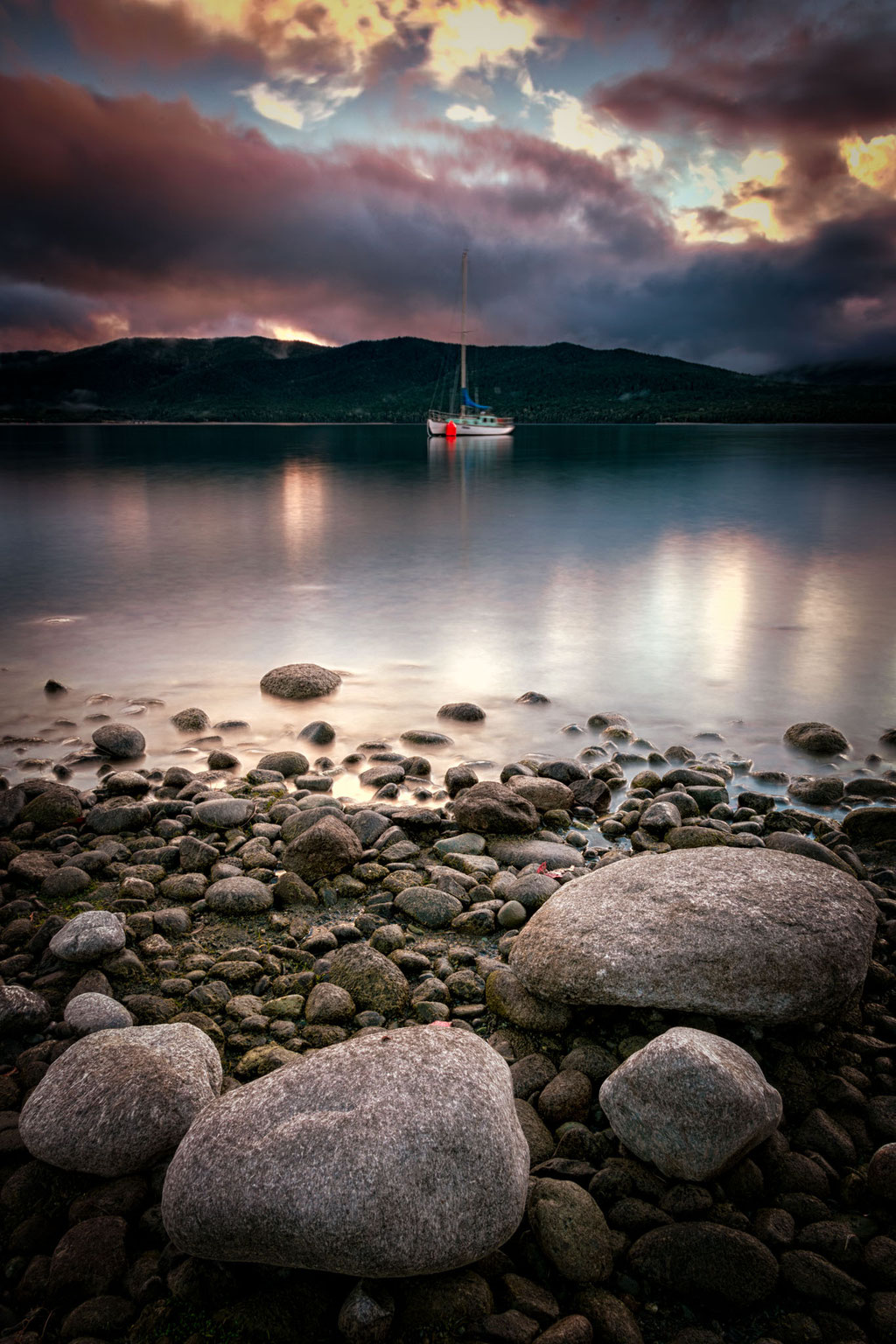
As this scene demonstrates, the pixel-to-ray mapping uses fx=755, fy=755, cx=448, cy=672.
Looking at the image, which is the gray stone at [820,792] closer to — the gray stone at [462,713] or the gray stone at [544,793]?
A: the gray stone at [544,793]

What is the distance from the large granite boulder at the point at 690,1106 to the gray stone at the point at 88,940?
2713 mm

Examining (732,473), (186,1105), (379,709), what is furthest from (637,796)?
(732,473)

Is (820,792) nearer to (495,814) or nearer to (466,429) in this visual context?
(495,814)

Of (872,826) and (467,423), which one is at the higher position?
(467,423)

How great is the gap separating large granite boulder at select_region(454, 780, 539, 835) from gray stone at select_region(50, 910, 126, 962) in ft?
8.21

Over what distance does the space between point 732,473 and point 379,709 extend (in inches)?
1707

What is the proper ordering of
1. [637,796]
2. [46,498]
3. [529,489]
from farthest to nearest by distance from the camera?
[529,489] → [46,498] → [637,796]

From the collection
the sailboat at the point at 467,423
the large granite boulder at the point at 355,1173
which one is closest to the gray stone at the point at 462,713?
the large granite boulder at the point at 355,1173

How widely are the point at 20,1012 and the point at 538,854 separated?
124 inches

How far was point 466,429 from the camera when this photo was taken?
90500 millimetres

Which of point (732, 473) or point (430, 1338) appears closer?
point (430, 1338)

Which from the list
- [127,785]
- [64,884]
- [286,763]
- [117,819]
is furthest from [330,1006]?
[127,785]

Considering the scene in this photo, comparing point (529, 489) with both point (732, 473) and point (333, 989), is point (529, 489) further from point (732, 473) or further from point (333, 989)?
point (333, 989)

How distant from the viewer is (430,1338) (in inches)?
90.6
